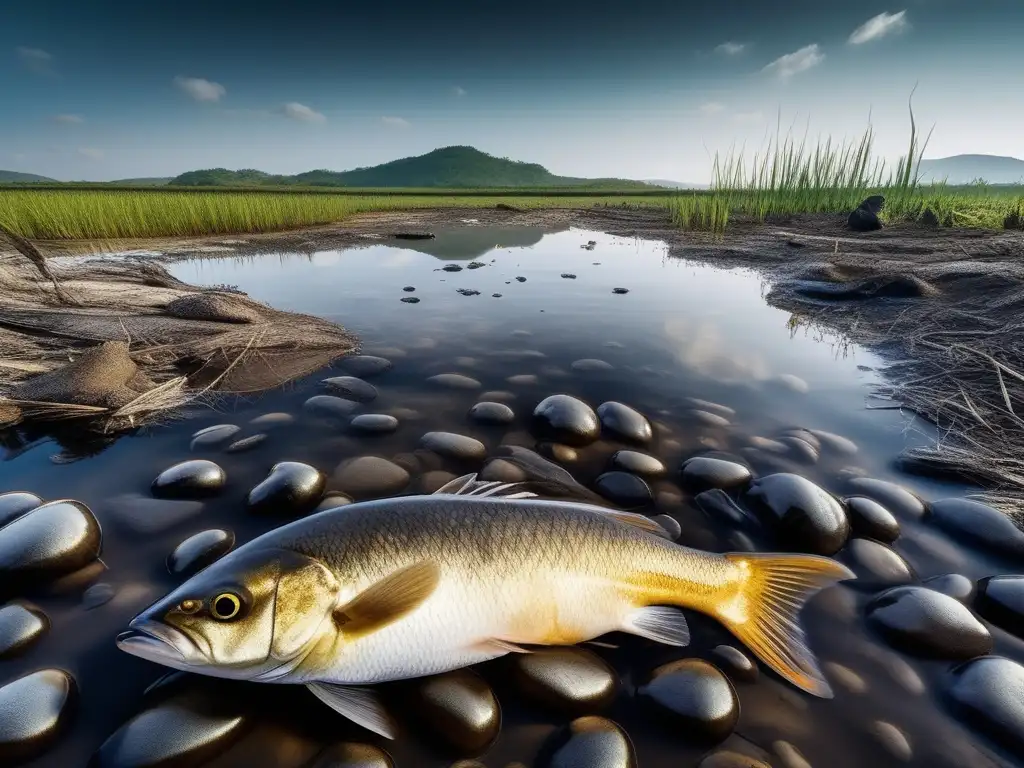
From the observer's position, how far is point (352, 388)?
17.0ft

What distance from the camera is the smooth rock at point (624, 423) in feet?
14.0

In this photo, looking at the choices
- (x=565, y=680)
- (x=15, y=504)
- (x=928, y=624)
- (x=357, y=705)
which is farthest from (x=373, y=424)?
(x=928, y=624)

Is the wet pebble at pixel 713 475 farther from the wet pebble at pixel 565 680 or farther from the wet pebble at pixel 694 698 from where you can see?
the wet pebble at pixel 565 680

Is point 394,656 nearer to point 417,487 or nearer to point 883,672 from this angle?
point 417,487

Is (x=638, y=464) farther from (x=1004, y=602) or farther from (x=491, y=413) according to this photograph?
(x=1004, y=602)

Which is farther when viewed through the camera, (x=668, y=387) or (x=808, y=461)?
(x=668, y=387)

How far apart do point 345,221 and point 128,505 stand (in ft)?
83.1

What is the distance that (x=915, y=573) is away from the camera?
2.94m

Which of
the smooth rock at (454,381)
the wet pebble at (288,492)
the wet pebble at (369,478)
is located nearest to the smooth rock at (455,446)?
the wet pebble at (369,478)

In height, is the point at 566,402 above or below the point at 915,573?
above

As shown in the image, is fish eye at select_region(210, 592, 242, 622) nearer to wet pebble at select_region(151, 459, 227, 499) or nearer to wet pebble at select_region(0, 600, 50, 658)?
wet pebble at select_region(0, 600, 50, 658)

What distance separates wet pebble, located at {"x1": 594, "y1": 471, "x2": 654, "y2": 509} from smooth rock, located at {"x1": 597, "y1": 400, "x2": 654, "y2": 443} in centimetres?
63

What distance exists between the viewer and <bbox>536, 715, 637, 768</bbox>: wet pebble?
75.2 inches

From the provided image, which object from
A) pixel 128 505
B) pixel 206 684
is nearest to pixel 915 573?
pixel 206 684
